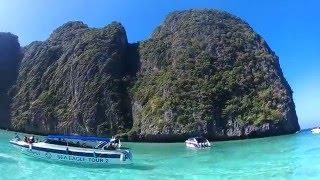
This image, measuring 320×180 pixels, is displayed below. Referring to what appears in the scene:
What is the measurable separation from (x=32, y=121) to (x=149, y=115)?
23.4 metres

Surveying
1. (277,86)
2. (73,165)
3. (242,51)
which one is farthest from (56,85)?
(73,165)

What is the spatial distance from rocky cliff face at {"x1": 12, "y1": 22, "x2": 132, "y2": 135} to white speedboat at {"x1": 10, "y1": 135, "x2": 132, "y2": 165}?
31.8 m

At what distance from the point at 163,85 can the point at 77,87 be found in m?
16.5

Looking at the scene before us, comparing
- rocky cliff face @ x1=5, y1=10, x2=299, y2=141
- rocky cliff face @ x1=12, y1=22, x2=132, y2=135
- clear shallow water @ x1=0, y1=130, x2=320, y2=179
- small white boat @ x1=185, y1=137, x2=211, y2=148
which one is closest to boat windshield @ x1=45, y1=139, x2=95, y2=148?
clear shallow water @ x1=0, y1=130, x2=320, y2=179

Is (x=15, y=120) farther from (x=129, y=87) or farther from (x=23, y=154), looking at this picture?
(x=23, y=154)

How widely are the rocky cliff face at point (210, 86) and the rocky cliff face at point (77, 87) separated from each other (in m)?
4.14

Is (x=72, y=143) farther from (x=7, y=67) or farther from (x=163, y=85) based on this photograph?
(x=7, y=67)

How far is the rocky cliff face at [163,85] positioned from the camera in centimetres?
5875

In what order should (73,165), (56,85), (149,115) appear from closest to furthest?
1. (73,165)
2. (149,115)
3. (56,85)

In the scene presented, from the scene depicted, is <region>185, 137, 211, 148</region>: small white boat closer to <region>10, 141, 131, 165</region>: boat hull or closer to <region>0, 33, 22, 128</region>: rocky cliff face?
<region>10, 141, 131, 165</region>: boat hull

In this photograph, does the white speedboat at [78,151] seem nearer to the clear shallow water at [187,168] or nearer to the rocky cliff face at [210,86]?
the clear shallow water at [187,168]

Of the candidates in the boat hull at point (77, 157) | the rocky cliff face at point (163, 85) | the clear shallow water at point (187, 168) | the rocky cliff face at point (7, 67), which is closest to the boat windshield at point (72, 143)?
the boat hull at point (77, 157)

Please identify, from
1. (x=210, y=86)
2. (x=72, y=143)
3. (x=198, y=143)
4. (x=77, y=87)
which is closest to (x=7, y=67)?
(x=77, y=87)

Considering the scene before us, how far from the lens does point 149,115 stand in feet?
204
